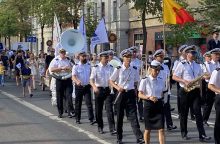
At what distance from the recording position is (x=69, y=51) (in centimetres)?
1669

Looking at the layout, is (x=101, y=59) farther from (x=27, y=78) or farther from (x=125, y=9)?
(x=125, y=9)

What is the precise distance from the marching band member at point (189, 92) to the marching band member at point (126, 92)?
1.02 meters

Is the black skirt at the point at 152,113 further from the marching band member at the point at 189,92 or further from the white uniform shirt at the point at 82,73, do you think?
the white uniform shirt at the point at 82,73

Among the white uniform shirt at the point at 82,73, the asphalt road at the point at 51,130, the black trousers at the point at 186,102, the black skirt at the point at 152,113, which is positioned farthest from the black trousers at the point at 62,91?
the black skirt at the point at 152,113

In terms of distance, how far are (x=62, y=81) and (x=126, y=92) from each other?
4096mm

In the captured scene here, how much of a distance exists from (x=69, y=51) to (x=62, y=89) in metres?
2.30

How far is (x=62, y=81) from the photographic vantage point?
48.0ft

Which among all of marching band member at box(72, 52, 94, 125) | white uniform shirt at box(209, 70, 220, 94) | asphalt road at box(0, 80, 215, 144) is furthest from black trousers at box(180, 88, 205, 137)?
marching band member at box(72, 52, 94, 125)

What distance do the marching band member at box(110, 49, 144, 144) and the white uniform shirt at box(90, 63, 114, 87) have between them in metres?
1.22

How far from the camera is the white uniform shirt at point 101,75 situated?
12.2m

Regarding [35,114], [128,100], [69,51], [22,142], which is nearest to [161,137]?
[128,100]

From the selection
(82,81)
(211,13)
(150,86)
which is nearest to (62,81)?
(82,81)

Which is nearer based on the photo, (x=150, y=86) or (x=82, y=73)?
(x=150, y=86)

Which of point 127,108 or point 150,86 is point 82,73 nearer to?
point 127,108
